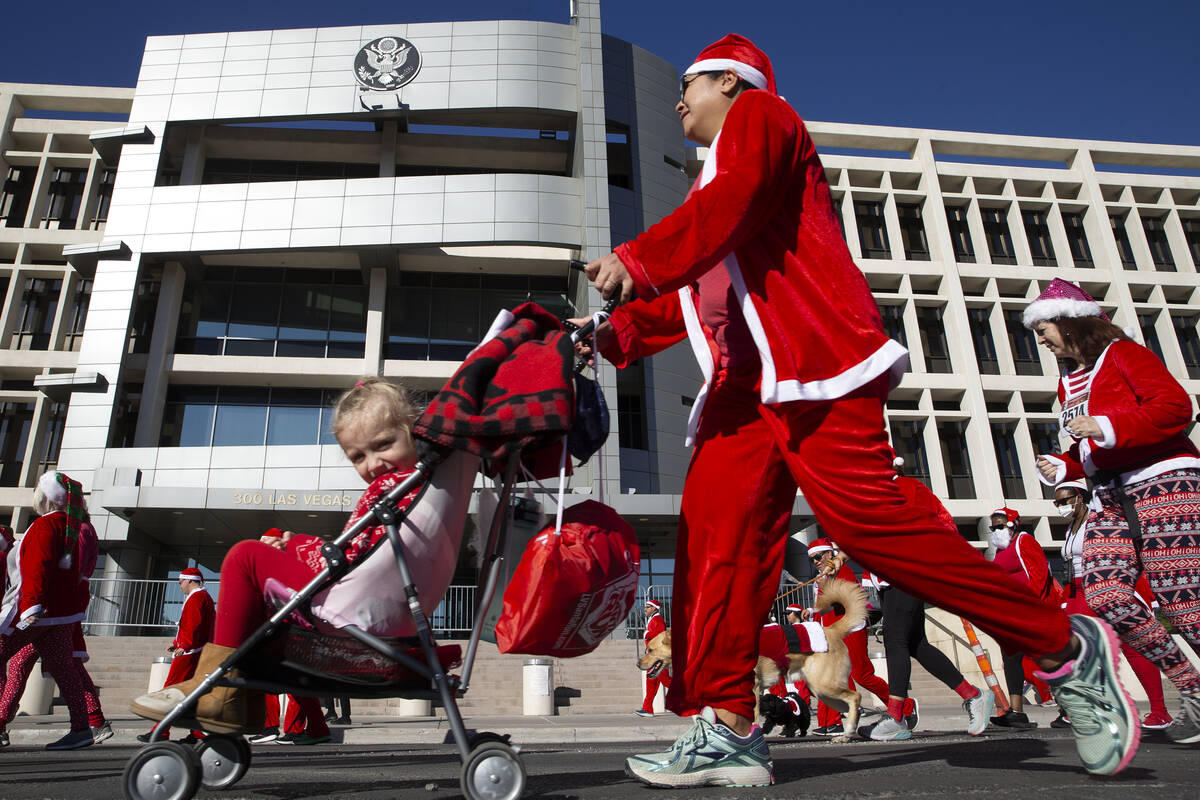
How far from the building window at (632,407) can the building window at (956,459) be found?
1298cm

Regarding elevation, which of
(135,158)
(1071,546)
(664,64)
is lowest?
(1071,546)

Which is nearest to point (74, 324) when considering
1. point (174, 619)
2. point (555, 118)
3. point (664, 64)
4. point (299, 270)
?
point (299, 270)

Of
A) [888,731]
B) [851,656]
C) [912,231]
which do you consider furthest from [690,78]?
[912,231]

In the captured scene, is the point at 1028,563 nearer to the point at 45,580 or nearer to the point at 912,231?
the point at 45,580

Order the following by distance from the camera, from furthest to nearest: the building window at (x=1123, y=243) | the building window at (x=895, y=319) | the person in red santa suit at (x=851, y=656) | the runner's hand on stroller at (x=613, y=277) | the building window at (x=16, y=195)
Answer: the building window at (x=1123, y=243)
the building window at (x=895, y=319)
the building window at (x=16, y=195)
the person in red santa suit at (x=851, y=656)
the runner's hand on stroller at (x=613, y=277)

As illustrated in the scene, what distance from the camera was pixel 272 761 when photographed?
3822mm

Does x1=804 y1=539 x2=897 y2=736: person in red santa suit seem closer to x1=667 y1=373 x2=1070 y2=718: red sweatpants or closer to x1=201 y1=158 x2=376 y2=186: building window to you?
x1=667 y1=373 x2=1070 y2=718: red sweatpants

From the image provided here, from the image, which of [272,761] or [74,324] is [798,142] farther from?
[74,324]

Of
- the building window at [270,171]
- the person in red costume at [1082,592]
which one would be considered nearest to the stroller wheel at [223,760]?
the person in red costume at [1082,592]

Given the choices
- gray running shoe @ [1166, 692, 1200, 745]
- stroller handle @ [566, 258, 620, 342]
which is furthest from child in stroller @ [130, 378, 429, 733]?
gray running shoe @ [1166, 692, 1200, 745]

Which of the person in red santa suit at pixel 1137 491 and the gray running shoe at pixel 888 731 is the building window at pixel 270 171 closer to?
the gray running shoe at pixel 888 731

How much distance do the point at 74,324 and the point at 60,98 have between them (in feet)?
31.3

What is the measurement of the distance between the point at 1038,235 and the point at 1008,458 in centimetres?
1059

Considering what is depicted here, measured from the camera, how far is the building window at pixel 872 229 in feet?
113
